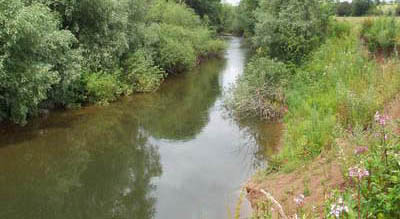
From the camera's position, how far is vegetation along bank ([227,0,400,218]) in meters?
4.46

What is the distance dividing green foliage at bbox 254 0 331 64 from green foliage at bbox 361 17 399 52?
199 cm

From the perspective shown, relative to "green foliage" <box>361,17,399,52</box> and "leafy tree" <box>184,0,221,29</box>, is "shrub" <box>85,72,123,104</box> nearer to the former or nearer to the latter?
"green foliage" <box>361,17,399,52</box>

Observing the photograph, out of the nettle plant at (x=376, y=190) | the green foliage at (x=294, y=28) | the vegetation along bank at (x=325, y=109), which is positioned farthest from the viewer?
the green foliage at (x=294, y=28)

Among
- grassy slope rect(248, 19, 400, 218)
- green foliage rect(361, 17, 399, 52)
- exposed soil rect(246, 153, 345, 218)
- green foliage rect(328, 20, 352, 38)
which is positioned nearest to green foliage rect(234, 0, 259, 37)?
green foliage rect(328, 20, 352, 38)

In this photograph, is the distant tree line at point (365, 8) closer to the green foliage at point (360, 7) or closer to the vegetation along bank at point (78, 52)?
the green foliage at point (360, 7)

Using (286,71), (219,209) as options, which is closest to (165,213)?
(219,209)

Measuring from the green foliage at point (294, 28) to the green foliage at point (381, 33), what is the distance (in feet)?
6.54

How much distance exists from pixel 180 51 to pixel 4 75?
43.5 feet

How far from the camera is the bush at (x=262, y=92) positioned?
13836 mm

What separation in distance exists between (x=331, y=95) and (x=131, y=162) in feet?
20.2

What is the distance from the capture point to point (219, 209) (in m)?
7.84

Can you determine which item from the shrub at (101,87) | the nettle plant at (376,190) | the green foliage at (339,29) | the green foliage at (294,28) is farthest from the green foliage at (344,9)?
the nettle plant at (376,190)

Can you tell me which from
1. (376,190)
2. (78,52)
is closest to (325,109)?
(376,190)

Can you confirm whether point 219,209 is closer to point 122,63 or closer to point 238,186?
point 238,186
